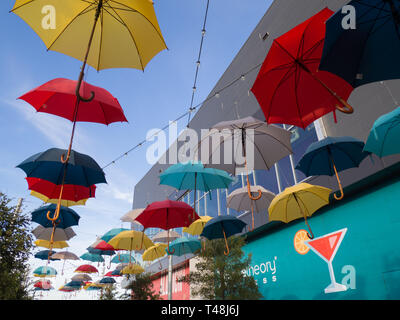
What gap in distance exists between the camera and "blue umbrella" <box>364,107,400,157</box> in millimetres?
5230

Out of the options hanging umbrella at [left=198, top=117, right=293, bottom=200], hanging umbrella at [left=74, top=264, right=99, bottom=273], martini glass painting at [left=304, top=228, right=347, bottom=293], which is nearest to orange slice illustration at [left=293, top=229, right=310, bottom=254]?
martini glass painting at [left=304, top=228, right=347, bottom=293]

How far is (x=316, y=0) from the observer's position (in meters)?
10.7

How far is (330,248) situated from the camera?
28.2ft

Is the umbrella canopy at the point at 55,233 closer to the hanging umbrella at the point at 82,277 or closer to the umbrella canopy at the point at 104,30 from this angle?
the umbrella canopy at the point at 104,30

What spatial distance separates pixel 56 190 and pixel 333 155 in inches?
330

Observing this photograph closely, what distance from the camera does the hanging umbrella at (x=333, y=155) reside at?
7.04 meters

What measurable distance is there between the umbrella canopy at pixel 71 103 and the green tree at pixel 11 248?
713cm

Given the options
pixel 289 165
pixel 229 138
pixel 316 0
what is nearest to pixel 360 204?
pixel 289 165

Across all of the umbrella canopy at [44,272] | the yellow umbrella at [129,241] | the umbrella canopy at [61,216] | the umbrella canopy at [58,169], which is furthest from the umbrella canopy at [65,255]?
the umbrella canopy at [58,169]

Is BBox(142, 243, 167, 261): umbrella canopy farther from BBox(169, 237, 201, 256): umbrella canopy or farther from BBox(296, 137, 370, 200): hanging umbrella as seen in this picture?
BBox(296, 137, 370, 200): hanging umbrella

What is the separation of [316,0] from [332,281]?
10266 mm

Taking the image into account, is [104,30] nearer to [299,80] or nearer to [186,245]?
[299,80]

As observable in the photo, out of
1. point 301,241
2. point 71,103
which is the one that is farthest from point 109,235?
point 71,103
